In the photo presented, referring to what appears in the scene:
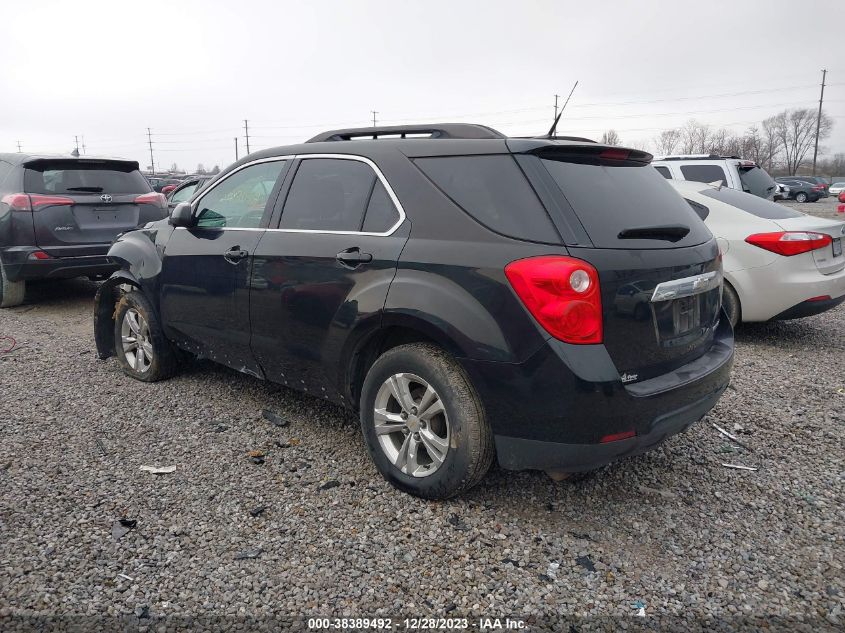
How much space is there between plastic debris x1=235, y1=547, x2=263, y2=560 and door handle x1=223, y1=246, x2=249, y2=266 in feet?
5.74

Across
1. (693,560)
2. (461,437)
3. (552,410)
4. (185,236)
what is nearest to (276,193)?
(185,236)

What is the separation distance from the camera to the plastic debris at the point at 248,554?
8.59 feet

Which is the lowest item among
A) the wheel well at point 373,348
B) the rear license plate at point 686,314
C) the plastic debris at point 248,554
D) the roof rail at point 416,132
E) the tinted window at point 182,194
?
the plastic debris at point 248,554

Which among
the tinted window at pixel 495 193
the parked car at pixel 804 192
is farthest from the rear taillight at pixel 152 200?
the parked car at pixel 804 192

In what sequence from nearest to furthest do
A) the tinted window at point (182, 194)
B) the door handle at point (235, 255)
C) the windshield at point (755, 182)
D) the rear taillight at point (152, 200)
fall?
1. the door handle at point (235, 255)
2. the rear taillight at point (152, 200)
3. the windshield at point (755, 182)
4. the tinted window at point (182, 194)

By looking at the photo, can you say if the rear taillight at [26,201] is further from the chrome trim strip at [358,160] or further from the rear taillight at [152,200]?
the chrome trim strip at [358,160]

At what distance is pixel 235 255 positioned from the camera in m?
3.75

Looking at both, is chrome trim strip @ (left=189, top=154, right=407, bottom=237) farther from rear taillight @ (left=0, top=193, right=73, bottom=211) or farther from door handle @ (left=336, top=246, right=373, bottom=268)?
rear taillight @ (left=0, top=193, right=73, bottom=211)

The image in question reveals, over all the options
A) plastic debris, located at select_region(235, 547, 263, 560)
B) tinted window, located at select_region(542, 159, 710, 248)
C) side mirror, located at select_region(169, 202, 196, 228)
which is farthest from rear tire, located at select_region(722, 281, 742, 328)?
plastic debris, located at select_region(235, 547, 263, 560)

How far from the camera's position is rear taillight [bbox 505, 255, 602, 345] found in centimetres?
250

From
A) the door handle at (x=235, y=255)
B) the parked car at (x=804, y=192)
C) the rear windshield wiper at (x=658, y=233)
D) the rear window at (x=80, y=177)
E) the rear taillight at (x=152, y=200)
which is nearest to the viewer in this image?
the rear windshield wiper at (x=658, y=233)

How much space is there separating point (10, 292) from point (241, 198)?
16.2ft

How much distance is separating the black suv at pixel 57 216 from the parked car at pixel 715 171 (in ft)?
24.4

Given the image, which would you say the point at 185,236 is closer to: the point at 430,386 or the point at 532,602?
the point at 430,386
